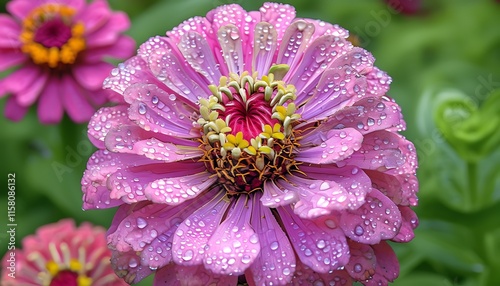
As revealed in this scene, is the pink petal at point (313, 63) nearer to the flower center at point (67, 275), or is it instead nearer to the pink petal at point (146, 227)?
the pink petal at point (146, 227)

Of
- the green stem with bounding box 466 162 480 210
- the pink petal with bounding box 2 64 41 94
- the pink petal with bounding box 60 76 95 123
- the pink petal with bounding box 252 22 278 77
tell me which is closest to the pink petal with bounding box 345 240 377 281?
the pink petal with bounding box 252 22 278 77

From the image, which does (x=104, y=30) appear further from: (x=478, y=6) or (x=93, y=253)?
(x=478, y=6)

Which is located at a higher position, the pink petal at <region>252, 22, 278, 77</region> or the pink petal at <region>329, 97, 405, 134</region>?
the pink petal at <region>252, 22, 278, 77</region>

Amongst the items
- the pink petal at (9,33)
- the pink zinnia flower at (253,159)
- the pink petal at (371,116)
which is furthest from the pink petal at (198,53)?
Result: the pink petal at (9,33)

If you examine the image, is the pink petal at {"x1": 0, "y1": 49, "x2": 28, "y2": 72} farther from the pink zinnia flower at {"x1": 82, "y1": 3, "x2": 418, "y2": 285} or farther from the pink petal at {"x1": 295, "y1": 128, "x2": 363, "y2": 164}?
the pink petal at {"x1": 295, "y1": 128, "x2": 363, "y2": 164}

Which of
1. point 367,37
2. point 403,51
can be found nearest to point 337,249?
point 367,37
